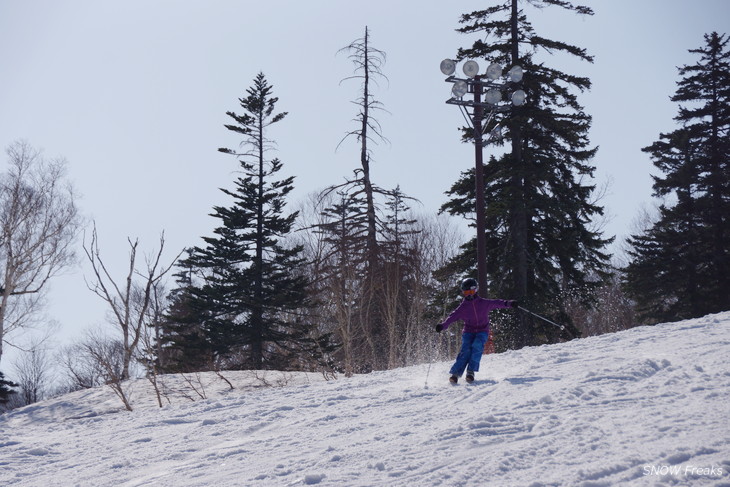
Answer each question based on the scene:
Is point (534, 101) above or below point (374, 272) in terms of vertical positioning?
above

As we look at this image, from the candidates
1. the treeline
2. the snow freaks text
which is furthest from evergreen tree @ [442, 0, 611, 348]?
the snow freaks text

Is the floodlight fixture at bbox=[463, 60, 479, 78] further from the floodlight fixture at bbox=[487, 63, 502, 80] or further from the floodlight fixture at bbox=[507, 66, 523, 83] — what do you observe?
the floodlight fixture at bbox=[507, 66, 523, 83]

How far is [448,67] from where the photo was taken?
13203 mm

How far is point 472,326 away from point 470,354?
1.37 ft

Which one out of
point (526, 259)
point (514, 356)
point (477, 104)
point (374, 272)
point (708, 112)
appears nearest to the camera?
point (514, 356)

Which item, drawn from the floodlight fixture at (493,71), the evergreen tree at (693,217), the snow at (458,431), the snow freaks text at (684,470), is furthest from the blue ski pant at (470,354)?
the evergreen tree at (693,217)

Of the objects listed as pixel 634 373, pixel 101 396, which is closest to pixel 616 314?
pixel 101 396

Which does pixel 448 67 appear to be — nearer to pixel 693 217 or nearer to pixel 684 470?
pixel 684 470

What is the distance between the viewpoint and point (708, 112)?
27203 millimetres

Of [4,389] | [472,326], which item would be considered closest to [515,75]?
[472,326]

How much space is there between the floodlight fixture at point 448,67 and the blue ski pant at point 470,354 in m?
6.75

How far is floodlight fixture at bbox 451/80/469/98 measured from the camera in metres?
12.9

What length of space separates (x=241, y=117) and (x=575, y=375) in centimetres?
2779

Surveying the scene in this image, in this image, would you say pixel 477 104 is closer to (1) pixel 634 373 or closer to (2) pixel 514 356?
(2) pixel 514 356
